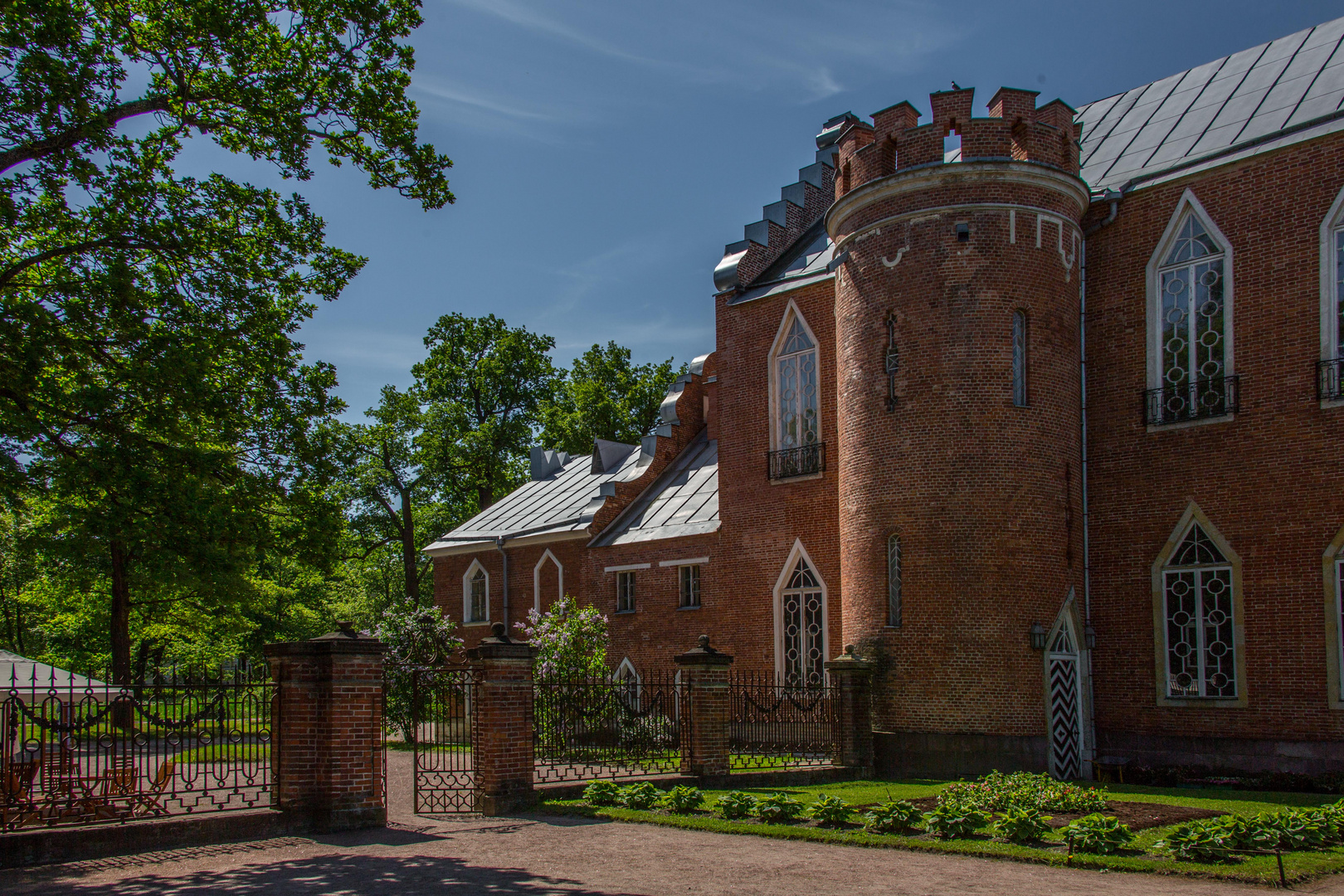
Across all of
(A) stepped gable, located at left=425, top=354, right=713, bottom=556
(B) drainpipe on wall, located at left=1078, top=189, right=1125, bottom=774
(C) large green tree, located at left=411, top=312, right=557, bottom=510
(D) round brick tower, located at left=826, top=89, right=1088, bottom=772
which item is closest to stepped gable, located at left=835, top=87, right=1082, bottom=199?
(D) round brick tower, located at left=826, top=89, right=1088, bottom=772

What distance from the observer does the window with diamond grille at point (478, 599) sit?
31.3 meters

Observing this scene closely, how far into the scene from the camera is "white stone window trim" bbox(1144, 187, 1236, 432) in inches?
666

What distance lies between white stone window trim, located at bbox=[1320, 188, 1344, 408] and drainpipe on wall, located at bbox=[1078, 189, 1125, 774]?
3.27 metres

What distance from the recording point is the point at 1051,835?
1066 cm

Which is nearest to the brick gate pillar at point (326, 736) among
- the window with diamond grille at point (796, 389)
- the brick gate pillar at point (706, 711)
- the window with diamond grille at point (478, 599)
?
the brick gate pillar at point (706, 711)

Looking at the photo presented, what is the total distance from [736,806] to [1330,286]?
11263mm

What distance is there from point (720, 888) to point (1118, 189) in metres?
14.4

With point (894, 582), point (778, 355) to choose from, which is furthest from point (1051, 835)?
point (778, 355)

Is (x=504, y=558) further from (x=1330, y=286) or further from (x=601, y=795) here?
(x=1330, y=286)

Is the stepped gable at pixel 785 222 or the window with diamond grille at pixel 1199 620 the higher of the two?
the stepped gable at pixel 785 222

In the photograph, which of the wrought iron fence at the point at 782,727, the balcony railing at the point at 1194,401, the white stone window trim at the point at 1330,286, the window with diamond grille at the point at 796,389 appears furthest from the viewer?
the window with diamond grille at the point at 796,389

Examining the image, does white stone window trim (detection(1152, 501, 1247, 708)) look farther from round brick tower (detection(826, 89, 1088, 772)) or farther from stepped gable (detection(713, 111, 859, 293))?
stepped gable (detection(713, 111, 859, 293))

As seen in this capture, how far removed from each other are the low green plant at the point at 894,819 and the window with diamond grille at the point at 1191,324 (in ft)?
30.1

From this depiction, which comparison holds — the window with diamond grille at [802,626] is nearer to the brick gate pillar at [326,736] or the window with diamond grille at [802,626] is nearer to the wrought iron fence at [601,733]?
the wrought iron fence at [601,733]
